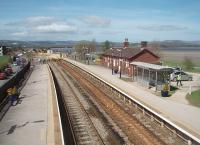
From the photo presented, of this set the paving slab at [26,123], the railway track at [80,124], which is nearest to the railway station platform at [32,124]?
the paving slab at [26,123]

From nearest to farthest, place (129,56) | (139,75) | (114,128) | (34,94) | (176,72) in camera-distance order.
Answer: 1. (114,128)
2. (34,94)
3. (139,75)
4. (176,72)
5. (129,56)

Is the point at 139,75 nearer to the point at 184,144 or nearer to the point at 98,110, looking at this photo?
the point at 98,110

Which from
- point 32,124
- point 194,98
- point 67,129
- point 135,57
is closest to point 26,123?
point 32,124

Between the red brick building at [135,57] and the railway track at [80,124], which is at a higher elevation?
the red brick building at [135,57]

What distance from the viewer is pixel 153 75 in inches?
1492

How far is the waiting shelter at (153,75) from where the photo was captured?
1399 inches

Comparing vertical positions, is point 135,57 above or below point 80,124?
above

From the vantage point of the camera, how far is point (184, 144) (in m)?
18.2

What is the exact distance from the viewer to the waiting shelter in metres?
35.5

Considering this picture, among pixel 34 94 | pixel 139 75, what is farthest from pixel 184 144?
pixel 139 75

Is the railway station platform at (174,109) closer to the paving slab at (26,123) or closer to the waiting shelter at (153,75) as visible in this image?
the waiting shelter at (153,75)

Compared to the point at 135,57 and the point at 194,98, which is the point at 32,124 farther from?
the point at 135,57

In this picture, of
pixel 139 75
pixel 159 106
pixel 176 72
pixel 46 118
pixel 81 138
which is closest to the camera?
pixel 81 138

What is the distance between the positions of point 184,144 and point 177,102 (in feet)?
36.1
